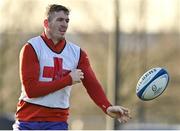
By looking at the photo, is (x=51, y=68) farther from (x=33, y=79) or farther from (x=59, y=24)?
(x=59, y=24)

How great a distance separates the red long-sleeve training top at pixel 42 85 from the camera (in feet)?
27.0

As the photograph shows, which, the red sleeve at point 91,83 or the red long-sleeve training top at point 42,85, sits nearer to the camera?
the red long-sleeve training top at point 42,85

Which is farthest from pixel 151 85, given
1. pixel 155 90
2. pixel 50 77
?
pixel 50 77

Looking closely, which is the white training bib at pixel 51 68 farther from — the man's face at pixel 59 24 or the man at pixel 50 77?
the man's face at pixel 59 24

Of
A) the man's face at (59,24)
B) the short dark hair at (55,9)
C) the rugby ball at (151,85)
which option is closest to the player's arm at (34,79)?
the man's face at (59,24)

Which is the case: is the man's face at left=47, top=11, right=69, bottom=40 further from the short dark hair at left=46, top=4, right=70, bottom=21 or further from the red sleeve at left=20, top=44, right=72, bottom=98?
the red sleeve at left=20, top=44, right=72, bottom=98

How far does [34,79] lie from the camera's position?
8266 mm

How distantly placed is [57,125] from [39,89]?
1.54 feet

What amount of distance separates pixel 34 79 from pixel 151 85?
1.37m

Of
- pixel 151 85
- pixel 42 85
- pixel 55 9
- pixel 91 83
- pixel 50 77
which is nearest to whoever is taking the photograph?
pixel 42 85

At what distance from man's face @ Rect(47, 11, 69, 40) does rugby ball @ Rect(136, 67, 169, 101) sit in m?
1.08

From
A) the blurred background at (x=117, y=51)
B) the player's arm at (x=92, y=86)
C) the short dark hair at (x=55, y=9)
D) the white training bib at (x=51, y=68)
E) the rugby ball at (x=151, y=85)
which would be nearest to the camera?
the white training bib at (x=51, y=68)

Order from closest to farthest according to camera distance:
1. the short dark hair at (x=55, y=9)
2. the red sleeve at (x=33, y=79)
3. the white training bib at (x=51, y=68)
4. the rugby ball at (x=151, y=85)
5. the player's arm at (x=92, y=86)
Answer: the red sleeve at (x=33, y=79), the white training bib at (x=51, y=68), the short dark hair at (x=55, y=9), the player's arm at (x=92, y=86), the rugby ball at (x=151, y=85)

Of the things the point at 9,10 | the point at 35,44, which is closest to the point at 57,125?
the point at 35,44
